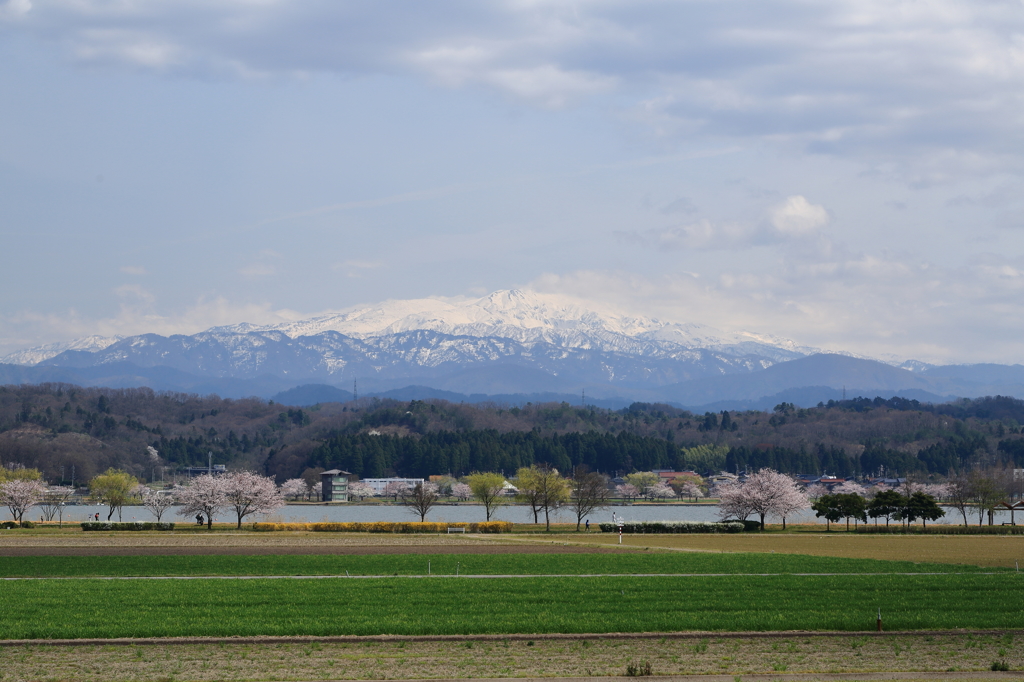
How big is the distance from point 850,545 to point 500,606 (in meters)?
→ 43.1

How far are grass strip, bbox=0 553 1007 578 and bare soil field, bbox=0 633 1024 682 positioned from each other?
53.5ft

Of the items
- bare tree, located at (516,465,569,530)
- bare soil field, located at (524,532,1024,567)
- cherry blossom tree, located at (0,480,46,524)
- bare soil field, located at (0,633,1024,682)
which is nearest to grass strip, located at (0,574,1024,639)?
bare soil field, located at (0,633,1024,682)

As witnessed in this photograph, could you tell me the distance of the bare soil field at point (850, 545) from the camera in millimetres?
55844

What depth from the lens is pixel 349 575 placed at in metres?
41.1

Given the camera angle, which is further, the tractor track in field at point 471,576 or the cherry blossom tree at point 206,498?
the cherry blossom tree at point 206,498

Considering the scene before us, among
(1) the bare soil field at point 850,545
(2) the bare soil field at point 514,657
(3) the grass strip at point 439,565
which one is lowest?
(1) the bare soil field at point 850,545

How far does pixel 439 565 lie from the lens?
154ft

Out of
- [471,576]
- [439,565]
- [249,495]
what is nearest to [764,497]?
[249,495]

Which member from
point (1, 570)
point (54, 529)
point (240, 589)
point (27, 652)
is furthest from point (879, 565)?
point (54, 529)

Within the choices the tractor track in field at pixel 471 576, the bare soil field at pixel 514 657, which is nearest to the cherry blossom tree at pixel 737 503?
the tractor track in field at pixel 471 576

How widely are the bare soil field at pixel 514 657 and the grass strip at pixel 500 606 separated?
115 cm

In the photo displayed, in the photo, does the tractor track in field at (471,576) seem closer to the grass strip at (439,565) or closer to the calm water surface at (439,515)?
the grass strip at (439,565)

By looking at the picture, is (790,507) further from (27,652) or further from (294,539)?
(27,652)

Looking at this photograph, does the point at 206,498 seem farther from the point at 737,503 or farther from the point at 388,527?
the point at 737,503
